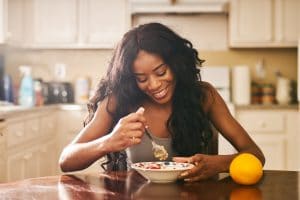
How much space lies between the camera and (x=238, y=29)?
13.7 ft

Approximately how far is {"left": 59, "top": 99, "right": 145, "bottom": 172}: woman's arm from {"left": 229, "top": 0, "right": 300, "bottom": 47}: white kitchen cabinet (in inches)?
104

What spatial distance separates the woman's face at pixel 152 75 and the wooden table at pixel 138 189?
0.35 meters

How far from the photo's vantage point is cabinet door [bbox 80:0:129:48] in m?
4.24

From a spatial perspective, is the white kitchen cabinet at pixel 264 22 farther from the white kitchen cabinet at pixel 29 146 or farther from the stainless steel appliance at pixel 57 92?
Answer: the white kitchen cabinet at pixel 29 146

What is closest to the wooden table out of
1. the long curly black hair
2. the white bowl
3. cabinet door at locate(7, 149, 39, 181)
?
the white bowl

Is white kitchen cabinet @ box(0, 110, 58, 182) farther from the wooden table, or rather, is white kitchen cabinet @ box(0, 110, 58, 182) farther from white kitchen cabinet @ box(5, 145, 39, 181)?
the wooden table

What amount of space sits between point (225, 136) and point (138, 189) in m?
0.60

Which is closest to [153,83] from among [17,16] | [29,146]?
[29,146]

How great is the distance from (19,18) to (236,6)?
71.8 inches

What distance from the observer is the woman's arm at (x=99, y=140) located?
1.29 metres

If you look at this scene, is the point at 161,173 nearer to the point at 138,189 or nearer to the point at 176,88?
the point at 138,189

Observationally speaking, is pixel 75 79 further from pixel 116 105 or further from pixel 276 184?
pixel 276 184

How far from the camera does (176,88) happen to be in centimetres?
179

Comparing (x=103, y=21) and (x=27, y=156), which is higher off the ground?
(x=103, y=21)
